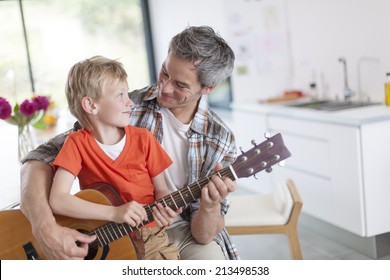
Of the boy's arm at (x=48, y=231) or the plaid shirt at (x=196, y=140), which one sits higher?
the plaid shirt at (x=196, y=140)

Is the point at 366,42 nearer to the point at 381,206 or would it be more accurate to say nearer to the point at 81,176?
the point at 381,206

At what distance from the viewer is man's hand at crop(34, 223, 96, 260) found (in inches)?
53.4

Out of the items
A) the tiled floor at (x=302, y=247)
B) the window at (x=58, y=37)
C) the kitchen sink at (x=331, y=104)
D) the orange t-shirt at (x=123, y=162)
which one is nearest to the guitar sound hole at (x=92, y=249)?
the orange t-shirt at (x=123, y=162)

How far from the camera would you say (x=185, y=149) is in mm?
1596

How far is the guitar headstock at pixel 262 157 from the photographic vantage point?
1.32 metres

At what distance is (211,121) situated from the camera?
1.60 meters

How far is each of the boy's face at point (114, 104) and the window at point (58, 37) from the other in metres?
4.22

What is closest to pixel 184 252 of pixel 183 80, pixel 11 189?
pixel 183 80

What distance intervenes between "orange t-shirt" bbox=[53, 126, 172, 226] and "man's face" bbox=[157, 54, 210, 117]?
0.13 metres

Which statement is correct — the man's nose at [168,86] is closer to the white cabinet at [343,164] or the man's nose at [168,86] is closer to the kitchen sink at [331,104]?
the white cabinet at [343,164]

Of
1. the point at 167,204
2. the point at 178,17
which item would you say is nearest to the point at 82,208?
the point at 167,204

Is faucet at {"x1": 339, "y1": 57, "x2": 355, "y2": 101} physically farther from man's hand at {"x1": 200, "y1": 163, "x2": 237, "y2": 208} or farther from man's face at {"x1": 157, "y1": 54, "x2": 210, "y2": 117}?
man's hand at {"x1": 200, "y1": 163, "x2": 237, "y2": 208}

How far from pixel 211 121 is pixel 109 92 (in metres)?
0.36

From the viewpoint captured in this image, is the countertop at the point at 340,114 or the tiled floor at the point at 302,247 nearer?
the countertop at the point at 340,114
